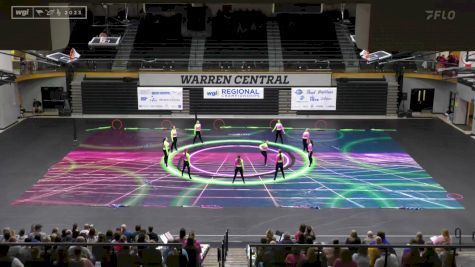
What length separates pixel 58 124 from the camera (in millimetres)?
33875

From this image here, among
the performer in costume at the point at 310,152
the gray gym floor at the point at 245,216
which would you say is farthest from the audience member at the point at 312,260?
the performer in costume at the point at 310,152

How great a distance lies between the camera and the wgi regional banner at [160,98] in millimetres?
35281

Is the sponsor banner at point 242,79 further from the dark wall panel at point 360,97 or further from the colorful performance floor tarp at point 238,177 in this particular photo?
the colorful performance floor tarp at point 238,177

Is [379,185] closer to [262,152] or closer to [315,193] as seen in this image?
[315,193]

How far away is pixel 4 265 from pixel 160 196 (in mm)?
13953

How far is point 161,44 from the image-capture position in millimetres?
40188

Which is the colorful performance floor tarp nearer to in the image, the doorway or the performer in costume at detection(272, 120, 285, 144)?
the performer in costume at detection(272, 120, 285, 144)

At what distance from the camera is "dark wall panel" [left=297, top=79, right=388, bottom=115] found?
117ft

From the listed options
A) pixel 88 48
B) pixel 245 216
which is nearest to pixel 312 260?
pixel 245 216

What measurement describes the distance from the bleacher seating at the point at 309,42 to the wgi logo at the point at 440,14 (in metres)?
28.9

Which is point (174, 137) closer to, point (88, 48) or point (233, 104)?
point (233, 104)

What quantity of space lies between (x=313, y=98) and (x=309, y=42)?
648cm

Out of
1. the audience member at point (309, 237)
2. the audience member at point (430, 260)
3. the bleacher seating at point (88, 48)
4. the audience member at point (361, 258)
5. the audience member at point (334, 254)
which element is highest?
the bleacher seating at point (88, 48)

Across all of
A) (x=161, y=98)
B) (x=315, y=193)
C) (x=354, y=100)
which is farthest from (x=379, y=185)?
(x=161, y=98)
